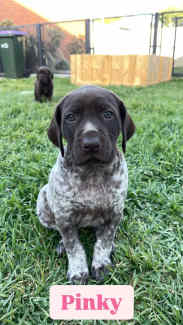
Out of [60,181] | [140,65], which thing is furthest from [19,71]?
[60,181]

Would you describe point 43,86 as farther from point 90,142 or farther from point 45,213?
point 90,142

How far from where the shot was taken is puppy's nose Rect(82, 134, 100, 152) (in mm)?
1644

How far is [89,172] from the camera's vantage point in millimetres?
1970

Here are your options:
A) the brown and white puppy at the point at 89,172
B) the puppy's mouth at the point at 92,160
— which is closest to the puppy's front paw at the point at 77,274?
the brown and white puppy at the point at 89,172

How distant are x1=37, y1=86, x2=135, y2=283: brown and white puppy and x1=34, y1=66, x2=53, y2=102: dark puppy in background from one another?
6054mm

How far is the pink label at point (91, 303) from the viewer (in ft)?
5.35

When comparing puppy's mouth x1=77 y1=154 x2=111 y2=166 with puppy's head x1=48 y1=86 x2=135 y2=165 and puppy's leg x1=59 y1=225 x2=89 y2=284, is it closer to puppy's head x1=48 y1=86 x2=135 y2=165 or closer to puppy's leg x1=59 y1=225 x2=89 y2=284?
puppy's head x1=48 y1=86 x2=135 y2=165

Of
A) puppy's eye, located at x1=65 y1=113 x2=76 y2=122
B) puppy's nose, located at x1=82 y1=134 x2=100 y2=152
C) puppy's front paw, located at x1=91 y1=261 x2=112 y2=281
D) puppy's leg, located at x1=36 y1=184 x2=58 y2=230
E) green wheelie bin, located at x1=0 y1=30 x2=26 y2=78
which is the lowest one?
puppy's front paw, located at x1=91 y1=261 x2=112 y2=281

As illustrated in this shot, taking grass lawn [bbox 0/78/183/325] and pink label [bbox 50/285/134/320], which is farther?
grass lawn [bbox 0/78/183/325]

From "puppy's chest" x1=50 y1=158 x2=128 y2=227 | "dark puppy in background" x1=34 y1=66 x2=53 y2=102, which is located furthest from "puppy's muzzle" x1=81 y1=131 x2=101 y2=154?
"dark puppy in background" x1=34 y1=66 x2=53 y2=102

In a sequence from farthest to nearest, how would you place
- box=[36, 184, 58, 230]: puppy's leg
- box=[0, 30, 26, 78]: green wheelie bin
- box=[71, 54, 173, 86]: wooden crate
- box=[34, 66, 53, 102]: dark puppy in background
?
box=[0, 30, 26, 78]: green wheelie bin, box=[71, 54, 173, 86]: wooden crate, box=[34, 66, 53, 102]: dark puppy in background, box=[36, 184, 58, 230]: puppy's leg

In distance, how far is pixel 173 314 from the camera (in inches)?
68.0

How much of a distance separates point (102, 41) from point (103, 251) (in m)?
15.7

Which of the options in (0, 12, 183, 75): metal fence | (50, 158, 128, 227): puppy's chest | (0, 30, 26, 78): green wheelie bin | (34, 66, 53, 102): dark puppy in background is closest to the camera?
(50, 158, 128, 227): puppy's chest
